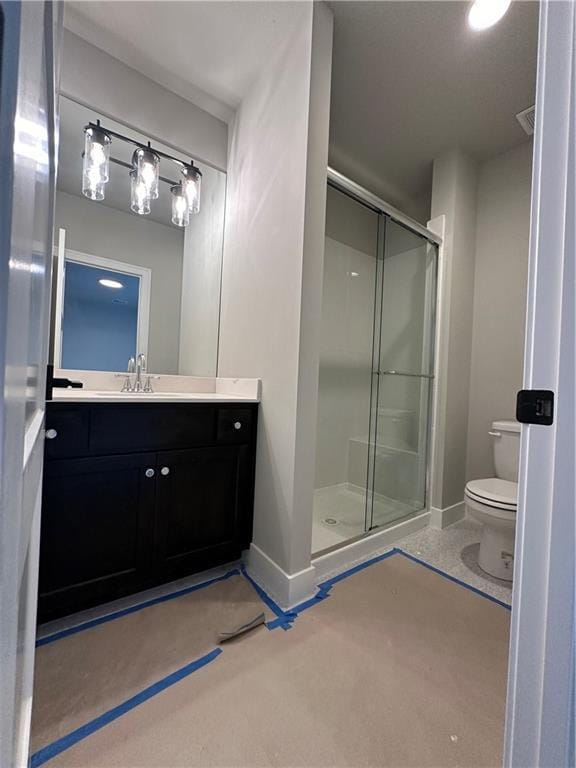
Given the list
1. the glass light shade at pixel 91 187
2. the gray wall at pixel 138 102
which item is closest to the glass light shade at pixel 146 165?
the gray wall at pixel 138 102

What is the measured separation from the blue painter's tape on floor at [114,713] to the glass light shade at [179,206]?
2.11m

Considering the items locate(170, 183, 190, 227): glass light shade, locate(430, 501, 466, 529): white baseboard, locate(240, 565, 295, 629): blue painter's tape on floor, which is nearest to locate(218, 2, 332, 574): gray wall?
locate(240, 565, 295, 629): blue painter's tape on floor

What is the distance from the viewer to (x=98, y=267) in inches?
67.1

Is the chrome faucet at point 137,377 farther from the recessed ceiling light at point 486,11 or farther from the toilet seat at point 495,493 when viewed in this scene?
the recessed ceiling light at point 486,11

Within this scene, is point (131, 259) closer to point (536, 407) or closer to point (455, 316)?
point (536, 407)

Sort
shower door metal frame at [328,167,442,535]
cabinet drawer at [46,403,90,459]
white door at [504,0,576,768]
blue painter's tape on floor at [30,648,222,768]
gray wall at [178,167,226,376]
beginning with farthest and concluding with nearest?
shower door metal frame at [328,167,442,535] → gray wall at [178,167,226,376] → cabinet drawer at [46,403,90,459] → blue painter's tape on floor at [30,648,222,768] → white door at [504,0,576,768]

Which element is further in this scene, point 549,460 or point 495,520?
point 495,520

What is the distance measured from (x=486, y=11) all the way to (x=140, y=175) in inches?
68.4

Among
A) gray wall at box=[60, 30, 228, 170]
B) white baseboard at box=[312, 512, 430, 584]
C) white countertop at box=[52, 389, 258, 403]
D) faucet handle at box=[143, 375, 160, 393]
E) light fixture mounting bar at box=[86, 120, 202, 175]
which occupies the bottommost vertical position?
white baseboard at box=[312, 512, 430, 584]

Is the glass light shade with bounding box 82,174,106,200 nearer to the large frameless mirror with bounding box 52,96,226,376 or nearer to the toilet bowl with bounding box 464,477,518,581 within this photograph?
the large frameless mirror with bounding box 52,96,226,376

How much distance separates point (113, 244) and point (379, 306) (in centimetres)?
177

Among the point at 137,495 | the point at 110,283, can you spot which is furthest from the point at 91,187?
the point at 137,495

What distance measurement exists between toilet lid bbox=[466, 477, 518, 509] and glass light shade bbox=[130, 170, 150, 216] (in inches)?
95.1

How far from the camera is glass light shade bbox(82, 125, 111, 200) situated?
1.60 m
